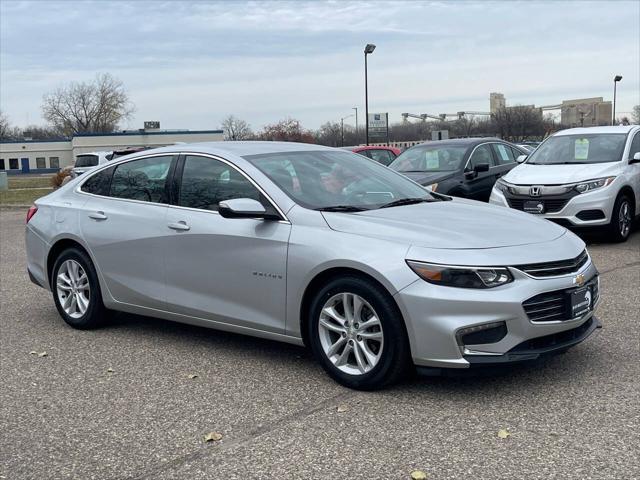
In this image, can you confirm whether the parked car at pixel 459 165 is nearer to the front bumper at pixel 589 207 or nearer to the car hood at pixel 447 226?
the front bumper at pixel 589 207

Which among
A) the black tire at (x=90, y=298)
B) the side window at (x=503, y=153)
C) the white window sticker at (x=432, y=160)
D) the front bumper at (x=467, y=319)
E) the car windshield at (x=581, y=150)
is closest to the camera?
the front bumper at (x=467, y=319)

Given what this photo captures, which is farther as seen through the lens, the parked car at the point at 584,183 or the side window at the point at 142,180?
the parked car at the point at 584,183

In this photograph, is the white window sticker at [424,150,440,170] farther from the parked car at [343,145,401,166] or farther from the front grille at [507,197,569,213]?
the parked car at [343,145,401,166]

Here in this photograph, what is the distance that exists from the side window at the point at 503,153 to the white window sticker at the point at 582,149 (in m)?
2.06

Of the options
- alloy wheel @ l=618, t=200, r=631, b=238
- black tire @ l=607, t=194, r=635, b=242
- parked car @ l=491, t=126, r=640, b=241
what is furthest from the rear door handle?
alloy wheel @ l=618, t=200, r=631, b=238

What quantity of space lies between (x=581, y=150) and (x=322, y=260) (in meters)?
7.79

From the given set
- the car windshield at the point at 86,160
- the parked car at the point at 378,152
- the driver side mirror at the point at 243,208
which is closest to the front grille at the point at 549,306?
the driver side mirror at the point at 243,208

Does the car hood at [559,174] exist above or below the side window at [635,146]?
below

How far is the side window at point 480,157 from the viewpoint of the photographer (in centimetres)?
1254

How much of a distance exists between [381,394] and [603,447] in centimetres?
133

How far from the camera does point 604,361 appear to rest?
16.5ft

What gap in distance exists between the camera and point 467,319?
4180 mm

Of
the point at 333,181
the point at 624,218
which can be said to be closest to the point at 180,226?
the point at 333,181

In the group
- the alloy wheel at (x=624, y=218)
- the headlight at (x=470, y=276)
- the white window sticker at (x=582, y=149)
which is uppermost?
the white window sticker at (x=582, y=149)
